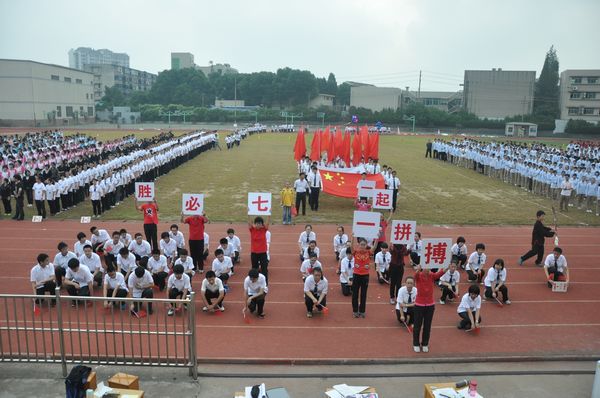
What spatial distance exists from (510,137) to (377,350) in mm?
66788

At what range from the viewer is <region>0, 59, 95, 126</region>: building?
64000 mm

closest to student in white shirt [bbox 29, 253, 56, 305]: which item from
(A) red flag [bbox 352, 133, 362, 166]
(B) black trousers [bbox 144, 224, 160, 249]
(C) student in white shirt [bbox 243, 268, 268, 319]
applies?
(B) black trousers [bbox 144, 224, 160, 249]

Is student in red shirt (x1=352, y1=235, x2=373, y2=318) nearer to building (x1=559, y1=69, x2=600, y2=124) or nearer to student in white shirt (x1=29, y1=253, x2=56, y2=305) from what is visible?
student in white shirt (x1=29, y1=253, x2=56, y2=305)

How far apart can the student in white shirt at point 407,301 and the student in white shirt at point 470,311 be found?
940 mm

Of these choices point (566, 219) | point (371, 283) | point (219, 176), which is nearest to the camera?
point (371, 283)

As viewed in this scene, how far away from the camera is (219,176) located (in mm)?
26766

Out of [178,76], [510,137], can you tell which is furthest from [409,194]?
[178,76]

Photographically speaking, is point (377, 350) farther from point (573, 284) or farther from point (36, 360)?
point (573, 284)

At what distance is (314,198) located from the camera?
60.6 ft

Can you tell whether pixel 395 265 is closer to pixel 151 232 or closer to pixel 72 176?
pixel 151 232

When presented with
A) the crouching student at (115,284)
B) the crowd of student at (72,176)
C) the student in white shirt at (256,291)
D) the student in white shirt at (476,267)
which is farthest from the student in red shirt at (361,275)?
the crowd of student at (72,176)

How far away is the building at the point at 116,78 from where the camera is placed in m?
111

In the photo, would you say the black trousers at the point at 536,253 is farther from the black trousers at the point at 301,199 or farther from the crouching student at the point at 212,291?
the crouching student at the point at 212,291

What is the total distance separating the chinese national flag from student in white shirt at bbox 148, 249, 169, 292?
9536 mm
